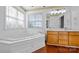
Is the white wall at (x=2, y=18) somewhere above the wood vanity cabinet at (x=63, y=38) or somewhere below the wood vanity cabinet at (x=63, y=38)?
above

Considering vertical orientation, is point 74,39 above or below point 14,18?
below

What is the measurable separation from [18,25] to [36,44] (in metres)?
0.36

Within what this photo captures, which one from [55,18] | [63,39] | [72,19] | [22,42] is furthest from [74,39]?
[22,42]

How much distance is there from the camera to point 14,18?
3.57ft

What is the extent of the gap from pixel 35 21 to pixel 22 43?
1.11ft

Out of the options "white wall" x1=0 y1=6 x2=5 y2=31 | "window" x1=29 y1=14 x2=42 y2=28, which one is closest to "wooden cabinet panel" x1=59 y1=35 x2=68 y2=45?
"window" x1=29 y1=14 x2=42 y2=28

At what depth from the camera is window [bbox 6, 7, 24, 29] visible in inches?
41.1

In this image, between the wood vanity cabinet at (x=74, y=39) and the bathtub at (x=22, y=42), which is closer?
the bathtub at (x=22, y=42)

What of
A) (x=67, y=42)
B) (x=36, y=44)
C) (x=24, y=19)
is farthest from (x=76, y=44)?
(x=24, y=19)

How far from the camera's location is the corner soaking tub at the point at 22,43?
1007 mm

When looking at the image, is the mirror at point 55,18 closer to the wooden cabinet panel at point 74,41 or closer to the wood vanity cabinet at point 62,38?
the wood vanity cabinet at point 62,38

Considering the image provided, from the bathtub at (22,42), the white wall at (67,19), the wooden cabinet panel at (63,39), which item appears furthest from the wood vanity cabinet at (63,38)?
the bathtub at (22,42)

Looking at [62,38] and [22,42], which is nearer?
[22,42]

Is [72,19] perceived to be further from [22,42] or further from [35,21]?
[22,42]
